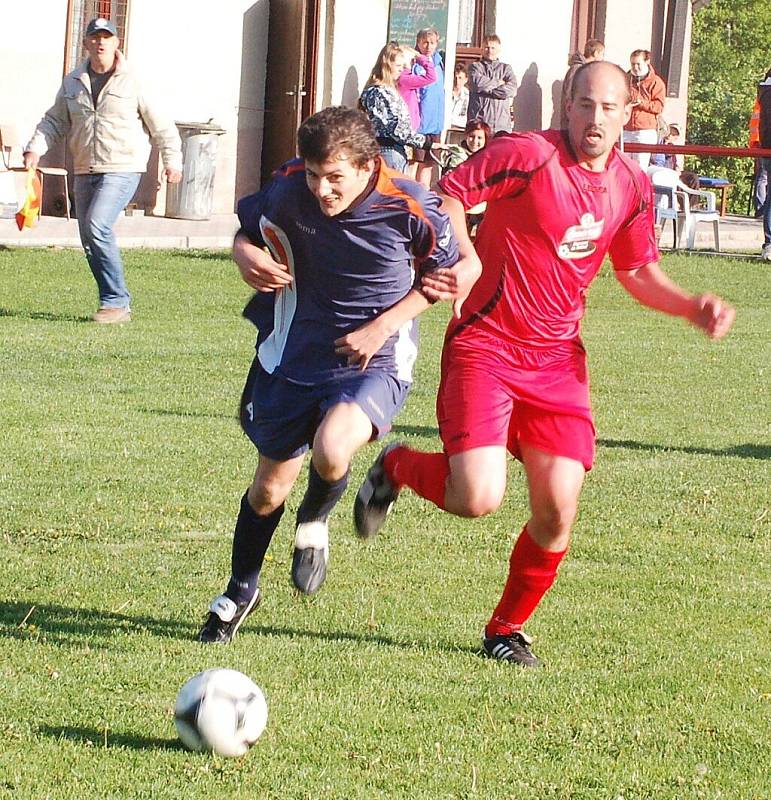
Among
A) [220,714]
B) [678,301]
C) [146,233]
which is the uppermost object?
[678,301]

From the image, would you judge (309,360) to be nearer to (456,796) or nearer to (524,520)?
(456,796)

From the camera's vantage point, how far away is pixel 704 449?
8.94 m

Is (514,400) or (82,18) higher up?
(82,18)

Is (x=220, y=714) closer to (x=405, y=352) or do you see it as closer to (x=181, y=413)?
(x=405, y=352)

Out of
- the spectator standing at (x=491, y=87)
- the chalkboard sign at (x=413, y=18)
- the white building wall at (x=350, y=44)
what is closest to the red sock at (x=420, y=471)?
the chalkboard sign at (x=413, y=18)

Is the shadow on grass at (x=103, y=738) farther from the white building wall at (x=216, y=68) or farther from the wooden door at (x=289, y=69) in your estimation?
the wooden door at (x=289, y=69)

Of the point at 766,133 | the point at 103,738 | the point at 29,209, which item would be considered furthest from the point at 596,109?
the point at 766,133

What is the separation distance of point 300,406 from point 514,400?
27.8 inches

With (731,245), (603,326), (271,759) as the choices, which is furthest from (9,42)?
(271,759)

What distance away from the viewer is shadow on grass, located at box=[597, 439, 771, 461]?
347 inches

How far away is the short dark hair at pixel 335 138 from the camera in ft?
15.7

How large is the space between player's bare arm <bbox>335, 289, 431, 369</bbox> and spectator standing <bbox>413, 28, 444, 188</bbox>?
501 inches

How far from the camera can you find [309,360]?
5.13 meters

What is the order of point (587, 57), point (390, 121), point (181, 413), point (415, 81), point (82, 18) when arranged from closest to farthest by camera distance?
1. point (181, 413)
2. point (390, 121)
3. point (415, 81)
4. point (587, 57)
5. point (82, 18)
